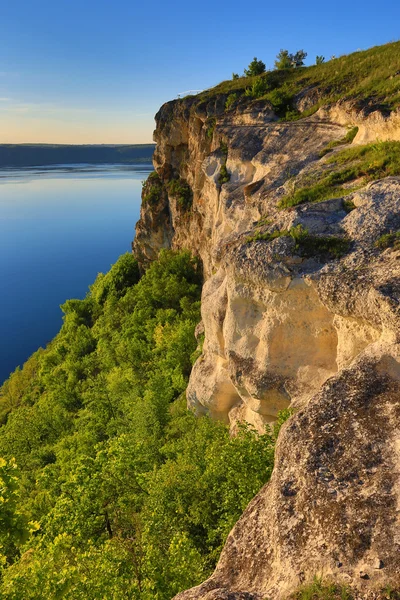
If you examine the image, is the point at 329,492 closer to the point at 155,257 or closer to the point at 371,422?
the point at 371,422

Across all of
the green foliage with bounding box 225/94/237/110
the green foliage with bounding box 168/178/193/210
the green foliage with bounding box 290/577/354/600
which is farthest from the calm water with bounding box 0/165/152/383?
the green foliage with bounding box 290/577/354/600

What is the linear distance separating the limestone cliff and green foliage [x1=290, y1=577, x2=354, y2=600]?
0.20 meters

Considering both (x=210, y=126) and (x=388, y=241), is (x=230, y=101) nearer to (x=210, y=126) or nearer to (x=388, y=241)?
(x=210, y=126)

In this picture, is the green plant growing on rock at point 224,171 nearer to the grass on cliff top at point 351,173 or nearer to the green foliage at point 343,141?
the green foliage at point 343,141

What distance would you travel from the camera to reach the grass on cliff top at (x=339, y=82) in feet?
76.1

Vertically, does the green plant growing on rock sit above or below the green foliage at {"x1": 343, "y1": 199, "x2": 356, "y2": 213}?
above

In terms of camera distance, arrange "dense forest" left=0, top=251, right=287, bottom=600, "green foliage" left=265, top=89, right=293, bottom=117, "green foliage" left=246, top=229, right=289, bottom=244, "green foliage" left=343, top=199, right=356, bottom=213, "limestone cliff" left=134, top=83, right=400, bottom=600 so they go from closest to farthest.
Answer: "limestone cliff" left=134, top=83, right=400, bottom=600, "dense forest" left=0, top=251, right=287, bottom=600, "green foliage" left=246, top=229, right=289, bottom=244, "green foliage" left=343, top=199, right=356, bottom=213, "green foliage" left=265, top=89, right=293, bottom=117

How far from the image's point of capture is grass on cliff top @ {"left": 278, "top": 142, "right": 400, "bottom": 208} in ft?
53.5

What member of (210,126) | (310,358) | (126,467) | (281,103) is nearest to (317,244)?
(310,358)

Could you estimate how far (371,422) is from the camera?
8.95 meters

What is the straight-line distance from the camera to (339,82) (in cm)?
2770

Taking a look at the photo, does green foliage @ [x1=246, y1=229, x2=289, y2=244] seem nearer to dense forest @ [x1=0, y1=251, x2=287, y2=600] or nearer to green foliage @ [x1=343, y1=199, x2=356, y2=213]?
green foliage @ [x1=343, y1=199, x2=356, y2=213]

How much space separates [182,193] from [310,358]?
3288 centimetres

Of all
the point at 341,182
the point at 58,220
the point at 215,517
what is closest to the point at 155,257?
the point at 341,182
